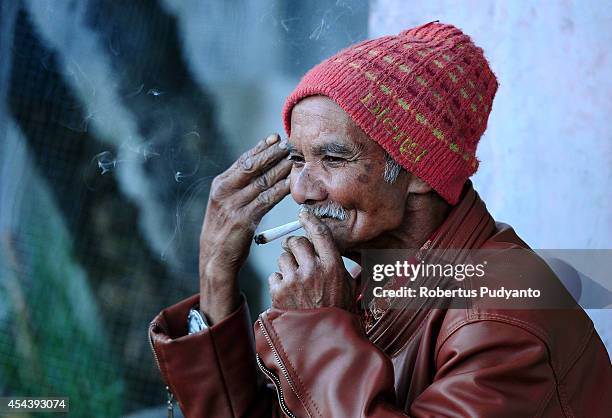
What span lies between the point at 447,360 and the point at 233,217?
973mm

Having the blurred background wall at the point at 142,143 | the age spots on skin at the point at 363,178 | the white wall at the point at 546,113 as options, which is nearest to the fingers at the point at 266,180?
the age spots on skin at the point at 363,178

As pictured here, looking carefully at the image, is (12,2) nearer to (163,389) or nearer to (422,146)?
(163,389)

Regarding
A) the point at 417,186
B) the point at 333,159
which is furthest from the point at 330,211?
the point at 417,186

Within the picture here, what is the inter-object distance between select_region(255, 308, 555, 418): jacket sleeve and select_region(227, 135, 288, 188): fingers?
0.71 m

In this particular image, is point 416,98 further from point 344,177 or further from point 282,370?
point 282,370

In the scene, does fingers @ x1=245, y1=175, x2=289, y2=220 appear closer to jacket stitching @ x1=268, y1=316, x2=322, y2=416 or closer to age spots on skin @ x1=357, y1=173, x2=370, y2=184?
age spots on skin @ x1=357, y1=173, x2=370, y2=184

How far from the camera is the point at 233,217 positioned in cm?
262

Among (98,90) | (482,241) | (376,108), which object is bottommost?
(482,241)

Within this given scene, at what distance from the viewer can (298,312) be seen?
1.97m

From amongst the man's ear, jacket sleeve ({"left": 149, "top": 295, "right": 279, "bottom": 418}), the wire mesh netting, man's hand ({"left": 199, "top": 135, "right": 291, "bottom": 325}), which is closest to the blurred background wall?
the wire mesh netting

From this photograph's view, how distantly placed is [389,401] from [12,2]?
294 centimetres

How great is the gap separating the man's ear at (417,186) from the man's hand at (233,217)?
464mm

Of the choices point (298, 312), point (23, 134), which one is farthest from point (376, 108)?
point (23, 134)

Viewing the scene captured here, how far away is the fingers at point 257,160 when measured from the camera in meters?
2.52
